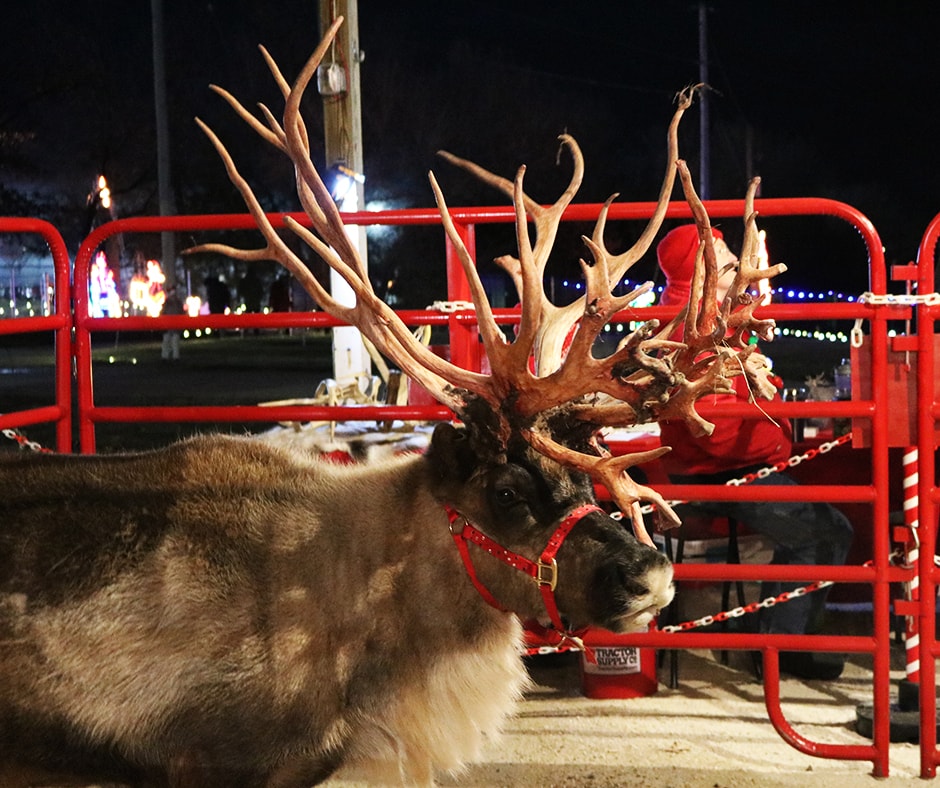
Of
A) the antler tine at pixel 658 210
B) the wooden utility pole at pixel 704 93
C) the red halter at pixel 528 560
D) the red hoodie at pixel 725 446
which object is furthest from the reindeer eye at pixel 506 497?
the wooden utility pole at pixel 704 93

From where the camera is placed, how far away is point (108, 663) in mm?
2887

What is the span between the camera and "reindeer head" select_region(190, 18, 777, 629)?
3029 mm

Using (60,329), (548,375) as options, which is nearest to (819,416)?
(548,375)

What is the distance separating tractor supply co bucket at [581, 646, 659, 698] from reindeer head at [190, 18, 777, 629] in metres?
1.87

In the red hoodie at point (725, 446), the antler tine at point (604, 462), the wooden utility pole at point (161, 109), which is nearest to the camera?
the antler tine at point (604, 462)

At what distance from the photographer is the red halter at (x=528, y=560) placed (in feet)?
9.67

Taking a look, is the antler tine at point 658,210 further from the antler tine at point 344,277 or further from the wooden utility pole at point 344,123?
the wooden utility pole at point 344,123

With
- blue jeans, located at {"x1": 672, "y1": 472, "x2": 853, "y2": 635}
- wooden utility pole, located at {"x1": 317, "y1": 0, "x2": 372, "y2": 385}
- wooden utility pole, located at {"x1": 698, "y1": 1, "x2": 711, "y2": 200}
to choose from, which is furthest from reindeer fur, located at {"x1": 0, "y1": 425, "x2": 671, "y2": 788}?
wooden utility pole, located at {"x1": 698, "y1": 1, "x2": 711, "y2": 200}

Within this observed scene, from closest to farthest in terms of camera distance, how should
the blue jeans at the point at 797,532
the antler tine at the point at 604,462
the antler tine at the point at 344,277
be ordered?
the antler tine at the point at 604,462 → the antler tine at the point at 344,277 → the blue jeans at the point at 797,532

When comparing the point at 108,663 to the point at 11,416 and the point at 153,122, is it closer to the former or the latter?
the point at 11,416

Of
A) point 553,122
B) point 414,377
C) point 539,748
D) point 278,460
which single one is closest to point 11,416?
point 278,460

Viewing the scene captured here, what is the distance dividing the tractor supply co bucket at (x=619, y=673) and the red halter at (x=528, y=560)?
6.54 feet

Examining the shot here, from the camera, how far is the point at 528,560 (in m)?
2.98

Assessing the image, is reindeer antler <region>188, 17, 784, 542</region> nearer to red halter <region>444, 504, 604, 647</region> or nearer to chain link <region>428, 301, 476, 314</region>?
red halter <region>444, 504, 604, 647</region>
